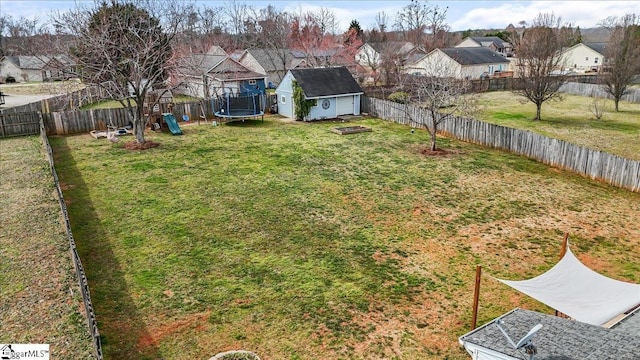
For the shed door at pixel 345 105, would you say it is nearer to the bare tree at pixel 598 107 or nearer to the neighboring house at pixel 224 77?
the neighboring house at pixel 224 77

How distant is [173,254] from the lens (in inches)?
496

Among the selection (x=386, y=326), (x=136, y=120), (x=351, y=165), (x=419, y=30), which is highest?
(x=419, y=30)

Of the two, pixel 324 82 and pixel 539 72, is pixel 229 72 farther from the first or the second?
pixel 539 72

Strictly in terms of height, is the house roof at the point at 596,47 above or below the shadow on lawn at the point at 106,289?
above

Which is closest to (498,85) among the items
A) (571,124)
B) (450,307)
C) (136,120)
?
(571,124)

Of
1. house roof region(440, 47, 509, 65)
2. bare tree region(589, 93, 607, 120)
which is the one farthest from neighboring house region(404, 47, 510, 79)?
bare tree region(589, 93, 607, 120)

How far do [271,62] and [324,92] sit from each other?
22.5 metres

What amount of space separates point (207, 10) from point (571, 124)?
72469 mm

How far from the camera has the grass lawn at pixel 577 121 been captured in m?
25.1

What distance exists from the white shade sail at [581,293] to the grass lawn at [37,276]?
867 centimetres

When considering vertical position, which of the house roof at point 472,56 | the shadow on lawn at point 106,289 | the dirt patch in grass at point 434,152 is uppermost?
the house roof at point 472,56

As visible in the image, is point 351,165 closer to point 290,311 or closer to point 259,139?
point 259,139

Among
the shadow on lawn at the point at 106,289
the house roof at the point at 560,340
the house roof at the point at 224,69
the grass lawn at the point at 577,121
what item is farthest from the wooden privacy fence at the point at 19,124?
the grass lawn at the point at 577,121

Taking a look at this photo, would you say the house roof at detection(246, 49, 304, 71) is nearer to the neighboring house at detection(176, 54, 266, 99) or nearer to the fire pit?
the neighboring house at detection(176, 54, 266, 99)
